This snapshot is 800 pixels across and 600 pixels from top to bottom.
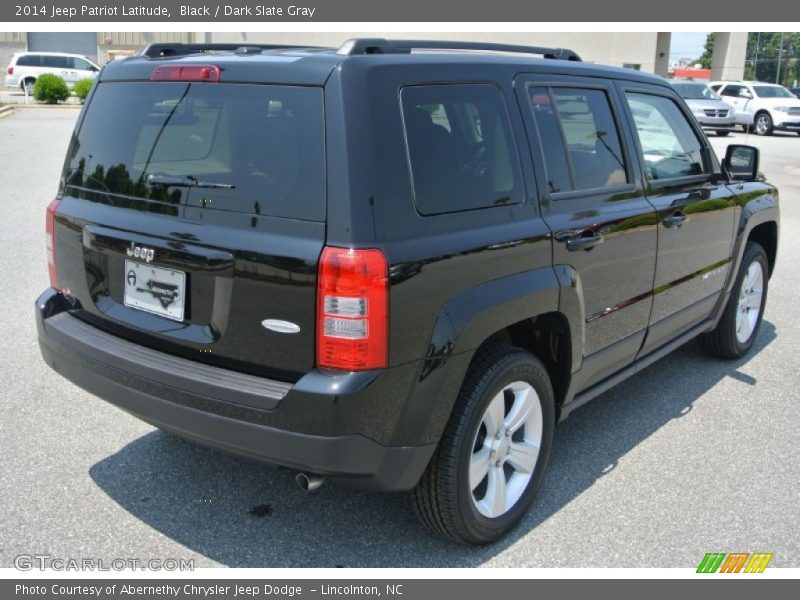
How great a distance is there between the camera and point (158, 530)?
10.9 ft

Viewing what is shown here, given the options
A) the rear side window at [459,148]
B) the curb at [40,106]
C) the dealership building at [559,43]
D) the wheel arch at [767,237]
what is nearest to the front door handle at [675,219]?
the rear side window at [459,148]

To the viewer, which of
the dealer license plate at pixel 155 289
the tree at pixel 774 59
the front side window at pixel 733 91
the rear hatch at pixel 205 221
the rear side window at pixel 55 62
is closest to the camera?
the rear hatch at pixel 205 221

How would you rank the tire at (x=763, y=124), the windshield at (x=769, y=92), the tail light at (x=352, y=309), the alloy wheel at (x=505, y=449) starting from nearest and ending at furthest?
the tail light at (x=352, y=309) < the alloy wheel at (x=505, y=449) < the tire at (x=763, y=124) < the windshield at (x=769, y=92)

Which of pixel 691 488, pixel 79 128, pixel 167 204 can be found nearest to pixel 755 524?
pixel 691 488

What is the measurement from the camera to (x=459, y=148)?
3014 mm

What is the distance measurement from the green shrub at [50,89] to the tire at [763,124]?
2567cm

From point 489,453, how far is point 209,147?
1.62 m

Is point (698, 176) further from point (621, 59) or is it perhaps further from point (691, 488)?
point (621, 59)

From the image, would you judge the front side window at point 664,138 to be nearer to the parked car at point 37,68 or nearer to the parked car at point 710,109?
the parked car at point 710,109

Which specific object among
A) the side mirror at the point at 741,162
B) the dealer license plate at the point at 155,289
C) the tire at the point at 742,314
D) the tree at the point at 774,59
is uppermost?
the tree at the point at 774,59

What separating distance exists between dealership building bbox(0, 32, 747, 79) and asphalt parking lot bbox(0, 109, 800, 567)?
4573cm

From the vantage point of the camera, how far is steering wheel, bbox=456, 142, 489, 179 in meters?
3.01

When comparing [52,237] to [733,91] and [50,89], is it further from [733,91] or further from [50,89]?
[50,89]

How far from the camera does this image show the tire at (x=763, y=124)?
2696cm
